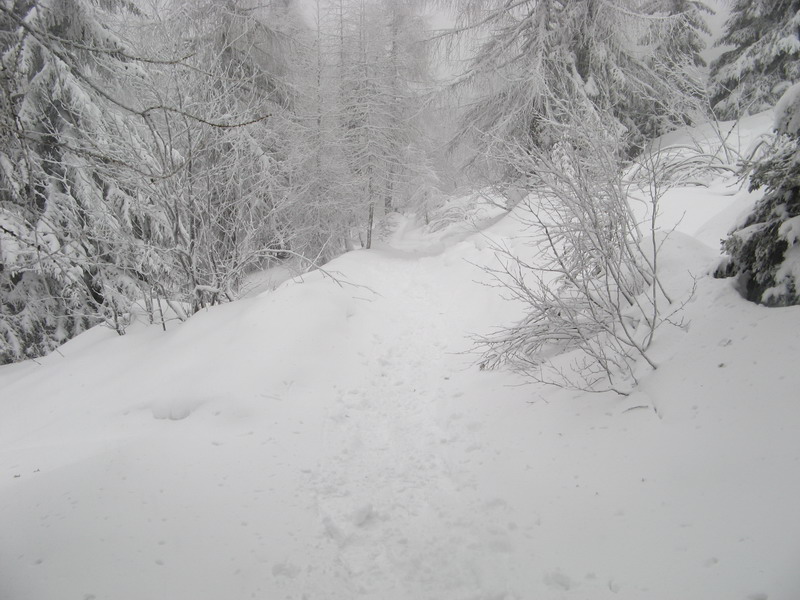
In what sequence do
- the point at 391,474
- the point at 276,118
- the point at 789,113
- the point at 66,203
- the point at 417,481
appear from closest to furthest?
the point at 789,113 → the point at 417,481 → the point at 391,474 → the point at 66,203 → the point at 276,118

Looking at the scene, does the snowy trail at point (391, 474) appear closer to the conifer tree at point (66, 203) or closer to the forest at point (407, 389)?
the forest at point (407, 389)

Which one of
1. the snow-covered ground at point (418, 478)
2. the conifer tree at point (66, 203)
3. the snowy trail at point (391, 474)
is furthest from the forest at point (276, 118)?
the snowy trail at point (391, 474)

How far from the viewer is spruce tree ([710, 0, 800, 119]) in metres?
12.1

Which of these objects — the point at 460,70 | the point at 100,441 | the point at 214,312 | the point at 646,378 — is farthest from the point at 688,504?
the point at 460,70

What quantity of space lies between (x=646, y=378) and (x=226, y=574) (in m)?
3.53

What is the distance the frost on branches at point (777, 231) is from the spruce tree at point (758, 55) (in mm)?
11579

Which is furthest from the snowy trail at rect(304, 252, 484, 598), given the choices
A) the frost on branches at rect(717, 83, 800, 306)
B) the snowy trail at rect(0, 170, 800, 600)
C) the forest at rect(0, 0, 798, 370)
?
the frost on branches at rect(717, 83, 800, 306)

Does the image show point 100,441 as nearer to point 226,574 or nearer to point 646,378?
point 226,574

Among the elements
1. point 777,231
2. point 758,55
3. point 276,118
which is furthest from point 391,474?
point 758,55

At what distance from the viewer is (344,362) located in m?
5.93

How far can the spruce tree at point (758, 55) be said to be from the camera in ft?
39.7

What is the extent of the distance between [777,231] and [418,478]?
3.45m

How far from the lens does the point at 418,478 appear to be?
3.69 metres

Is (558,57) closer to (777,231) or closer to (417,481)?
(777,231)
